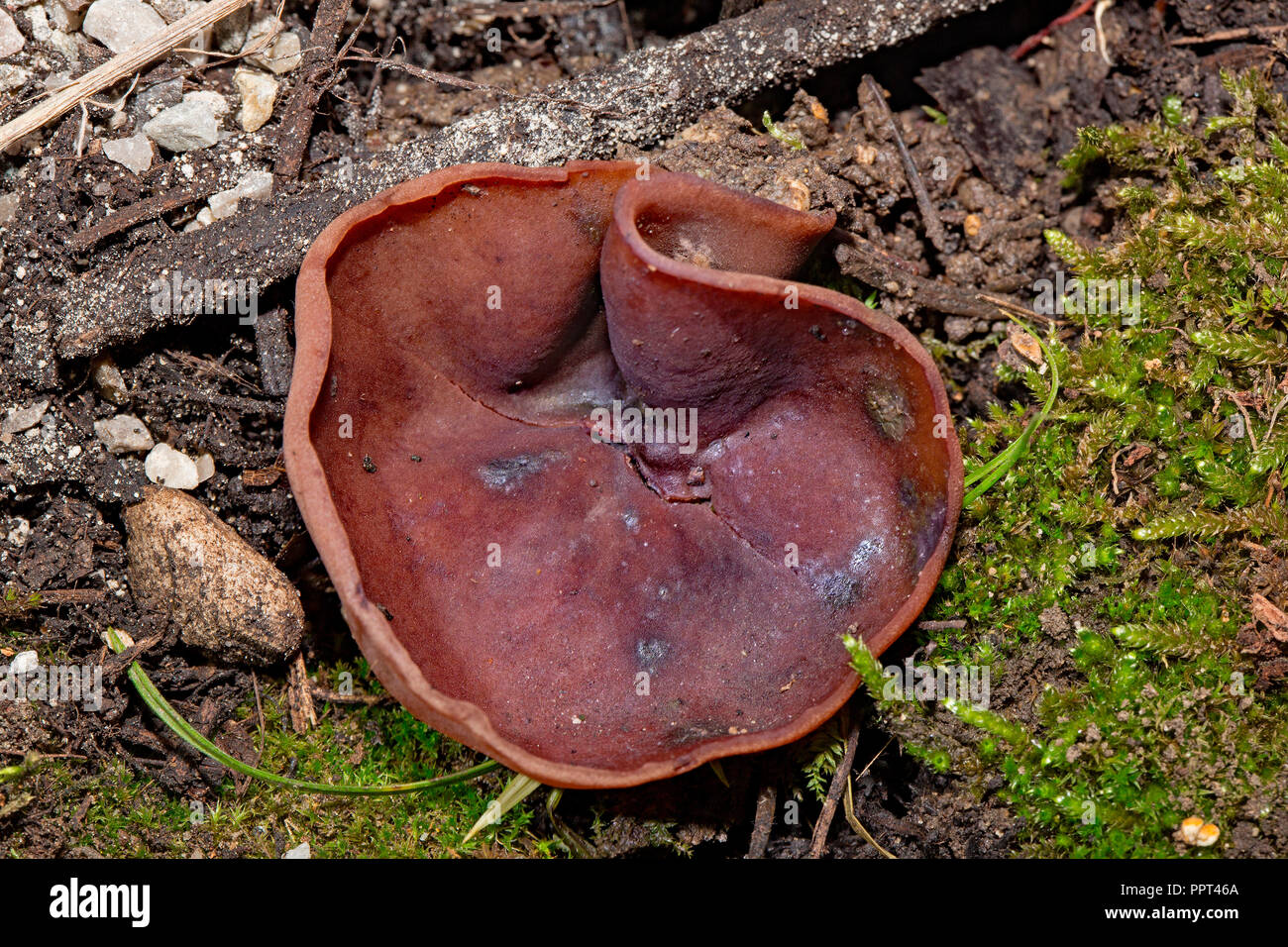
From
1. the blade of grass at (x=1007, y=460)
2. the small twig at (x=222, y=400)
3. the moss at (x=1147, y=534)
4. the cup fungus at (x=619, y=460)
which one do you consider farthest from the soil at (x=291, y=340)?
the cup fungus at (x=619, y=460)

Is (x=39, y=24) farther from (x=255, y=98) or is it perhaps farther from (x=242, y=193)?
(x=242, y=193)

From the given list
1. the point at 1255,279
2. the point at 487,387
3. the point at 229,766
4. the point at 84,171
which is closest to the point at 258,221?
the point at 84,171

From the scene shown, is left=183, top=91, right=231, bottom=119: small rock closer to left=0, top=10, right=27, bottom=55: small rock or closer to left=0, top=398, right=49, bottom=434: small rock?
left=0, top=10, right=27, bottom=55: small rock

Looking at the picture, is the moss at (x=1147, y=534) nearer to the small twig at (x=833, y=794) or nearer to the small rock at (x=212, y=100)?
the small twig at (x=833, y=794)

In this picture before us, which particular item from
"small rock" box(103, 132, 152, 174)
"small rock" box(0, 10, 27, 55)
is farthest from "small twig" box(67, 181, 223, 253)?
"small rock" box(0, 10, 27, 55)

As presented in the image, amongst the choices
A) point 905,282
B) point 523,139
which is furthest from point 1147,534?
point 523,139
